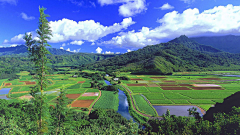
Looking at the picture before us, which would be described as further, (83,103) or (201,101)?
(201,101)

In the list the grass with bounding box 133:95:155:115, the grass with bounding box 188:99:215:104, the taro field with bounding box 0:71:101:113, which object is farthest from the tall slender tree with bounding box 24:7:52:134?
the grass with bounding box 188:99:215:104

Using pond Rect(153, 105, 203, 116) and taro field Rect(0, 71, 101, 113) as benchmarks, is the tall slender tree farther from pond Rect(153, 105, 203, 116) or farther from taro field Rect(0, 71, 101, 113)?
pond Rect(153, 105, 203, 116)

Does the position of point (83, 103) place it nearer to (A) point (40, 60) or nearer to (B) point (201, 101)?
(A) point (40, 60)

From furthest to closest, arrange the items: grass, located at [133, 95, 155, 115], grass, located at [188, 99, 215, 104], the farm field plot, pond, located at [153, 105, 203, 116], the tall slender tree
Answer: grass, located at [188, 99, 215, 104]
the farm field plot
grass, located at [133, 95, 155, 115]
pond, located at [153, 105, 203, 116]
the tall slender tree

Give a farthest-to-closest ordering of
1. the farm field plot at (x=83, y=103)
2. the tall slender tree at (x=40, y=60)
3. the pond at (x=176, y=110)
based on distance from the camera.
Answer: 1. the farm field plot at (x=83, y=103)
2. the pond at (x=176, y=110)
3. the tall slender tree at (x=40, y=60)

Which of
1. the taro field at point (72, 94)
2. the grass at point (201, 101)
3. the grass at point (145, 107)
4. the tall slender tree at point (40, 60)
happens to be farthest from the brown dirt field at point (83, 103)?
the grass at point (201, 101)

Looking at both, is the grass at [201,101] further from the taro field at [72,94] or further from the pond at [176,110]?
the taro field at [72,94]

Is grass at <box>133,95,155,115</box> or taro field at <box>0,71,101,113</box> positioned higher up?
taro field at <box>0,71,101,113</box>

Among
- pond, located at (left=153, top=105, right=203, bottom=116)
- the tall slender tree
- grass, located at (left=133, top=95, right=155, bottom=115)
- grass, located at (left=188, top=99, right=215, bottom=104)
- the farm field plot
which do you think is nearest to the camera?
the tall slender tree

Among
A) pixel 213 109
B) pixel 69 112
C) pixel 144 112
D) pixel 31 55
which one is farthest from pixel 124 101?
pixel 31 55

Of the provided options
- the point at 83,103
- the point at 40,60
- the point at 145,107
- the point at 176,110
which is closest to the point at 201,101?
the point at 176,110

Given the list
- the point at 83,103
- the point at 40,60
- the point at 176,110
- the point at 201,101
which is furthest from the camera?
the point at 201,101

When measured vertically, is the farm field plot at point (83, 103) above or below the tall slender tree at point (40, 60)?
below
